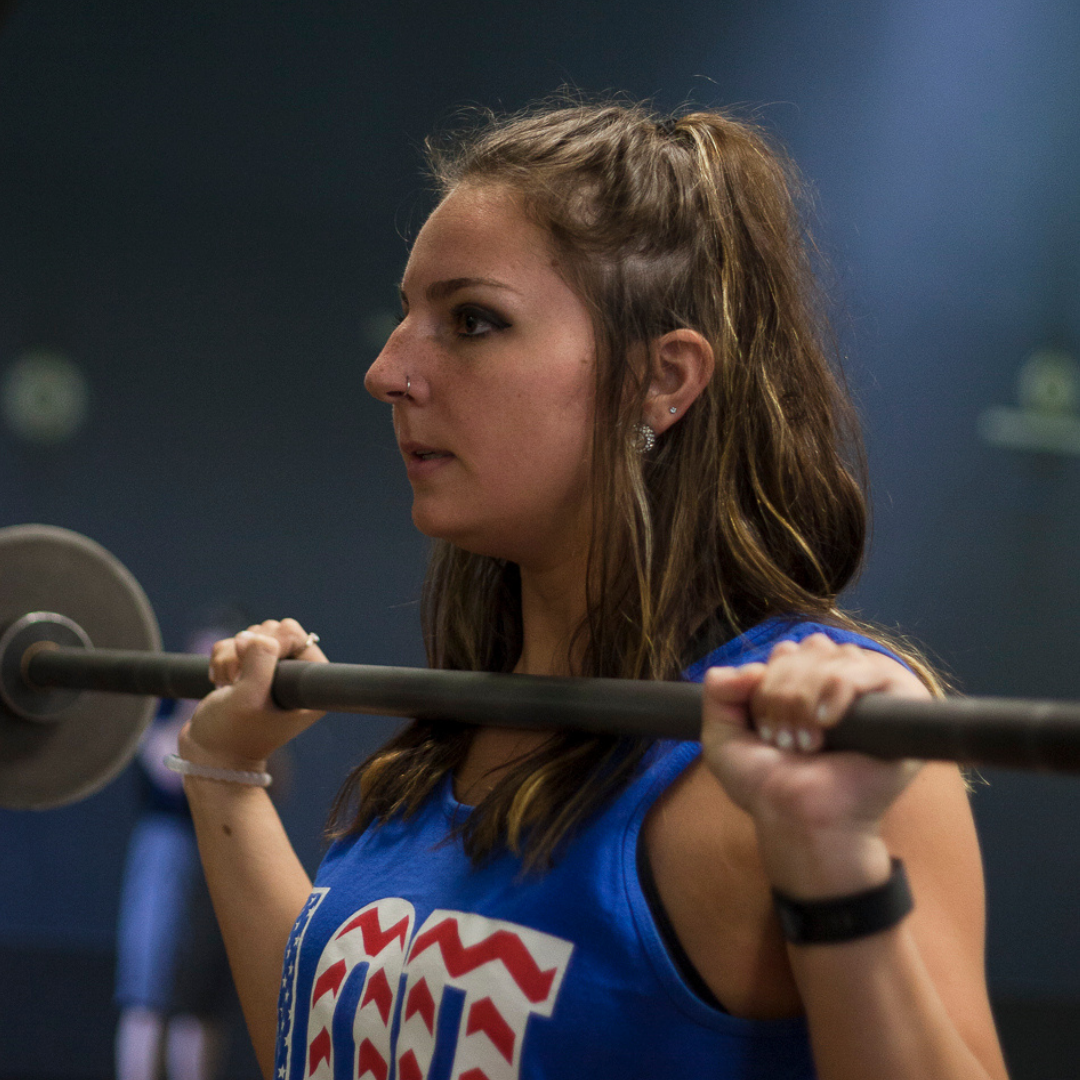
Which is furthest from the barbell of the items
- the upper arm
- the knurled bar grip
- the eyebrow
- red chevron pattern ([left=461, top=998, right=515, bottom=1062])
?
the eyebrow

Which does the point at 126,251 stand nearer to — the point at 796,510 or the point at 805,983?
the point at 796,510

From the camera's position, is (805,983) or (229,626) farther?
(229,626)

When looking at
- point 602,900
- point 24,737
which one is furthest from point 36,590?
point 602,900

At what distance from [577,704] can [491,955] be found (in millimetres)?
204

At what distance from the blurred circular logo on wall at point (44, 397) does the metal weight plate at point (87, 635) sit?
12.4 feet

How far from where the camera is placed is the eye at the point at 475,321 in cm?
109

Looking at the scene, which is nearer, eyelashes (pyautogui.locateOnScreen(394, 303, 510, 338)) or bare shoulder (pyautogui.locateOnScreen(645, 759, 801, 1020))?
bare shoulder (pyautogui.locateOnScreen(645, 759, 801, 1020))

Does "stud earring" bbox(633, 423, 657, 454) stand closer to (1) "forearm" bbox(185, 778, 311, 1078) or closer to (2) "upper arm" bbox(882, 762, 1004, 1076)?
(2) "upper arm" bbox(882, 762, 1004, 1076)

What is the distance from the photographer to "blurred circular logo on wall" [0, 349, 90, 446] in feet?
16.5

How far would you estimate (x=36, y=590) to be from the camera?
1.53m

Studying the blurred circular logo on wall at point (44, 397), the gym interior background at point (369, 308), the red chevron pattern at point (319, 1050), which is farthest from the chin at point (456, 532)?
the blurred circular logo on wall at point (44, 397)

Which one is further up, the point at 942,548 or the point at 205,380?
the point at 205,380

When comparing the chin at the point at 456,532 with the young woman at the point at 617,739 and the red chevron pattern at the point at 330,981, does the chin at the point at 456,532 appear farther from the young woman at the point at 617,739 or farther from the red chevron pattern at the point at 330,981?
the red chevron pattern at the point at 330,981

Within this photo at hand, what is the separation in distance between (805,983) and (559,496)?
51 centimetres
